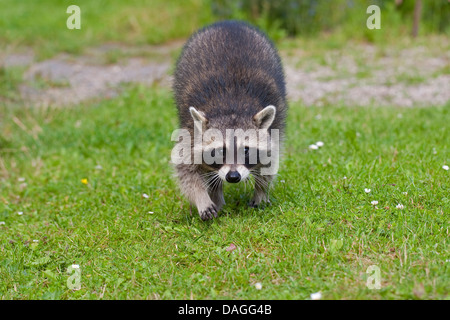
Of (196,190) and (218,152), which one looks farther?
(196,190)

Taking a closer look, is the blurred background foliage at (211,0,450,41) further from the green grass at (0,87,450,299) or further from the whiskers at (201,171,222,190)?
the whiskers at (201,171,222,190)

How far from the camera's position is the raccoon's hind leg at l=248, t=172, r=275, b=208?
4.72 metres

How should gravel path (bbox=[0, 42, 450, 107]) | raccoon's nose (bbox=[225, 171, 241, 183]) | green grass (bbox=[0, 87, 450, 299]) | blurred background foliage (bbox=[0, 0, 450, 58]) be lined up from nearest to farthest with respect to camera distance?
green grass (bbox=[0, 87, 450, 299]) → raccoon's nose (bbox=[225, 171, 241, 183]) → gravel path (bbox=[0, 42, 450, 107]) → blurred background foliage (bbox=[0, 0, 450, 58])

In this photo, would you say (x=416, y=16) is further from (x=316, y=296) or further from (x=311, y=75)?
(x=316, y=296)

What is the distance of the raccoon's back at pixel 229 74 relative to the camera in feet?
15.0

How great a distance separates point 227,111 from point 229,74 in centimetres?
46

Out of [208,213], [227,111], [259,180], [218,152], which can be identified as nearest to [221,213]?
[208,213]

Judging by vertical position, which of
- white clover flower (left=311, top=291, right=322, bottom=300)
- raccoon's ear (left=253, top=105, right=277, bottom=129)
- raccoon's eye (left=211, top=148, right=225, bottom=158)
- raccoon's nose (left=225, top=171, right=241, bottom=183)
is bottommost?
white clover flower (left=311, top=291, right=322, bottom=300)

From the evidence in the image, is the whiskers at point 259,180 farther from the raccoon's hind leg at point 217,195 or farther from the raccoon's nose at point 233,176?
the raccoon's nose at point 233,176

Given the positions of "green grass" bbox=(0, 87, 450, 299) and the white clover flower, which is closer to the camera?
the white clover flower

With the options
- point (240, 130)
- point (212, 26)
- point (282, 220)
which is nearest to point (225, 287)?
point (282, 220)

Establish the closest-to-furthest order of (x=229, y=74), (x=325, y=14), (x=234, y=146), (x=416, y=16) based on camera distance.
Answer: (x=234, y=146), (x=229, y=74), (x=416, y=16), (x=325, y=14)

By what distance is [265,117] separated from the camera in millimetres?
4441

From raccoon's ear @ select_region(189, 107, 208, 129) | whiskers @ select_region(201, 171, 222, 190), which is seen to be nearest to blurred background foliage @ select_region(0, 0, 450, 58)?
whiskers @ select_region(201, 171, 222, 190)
